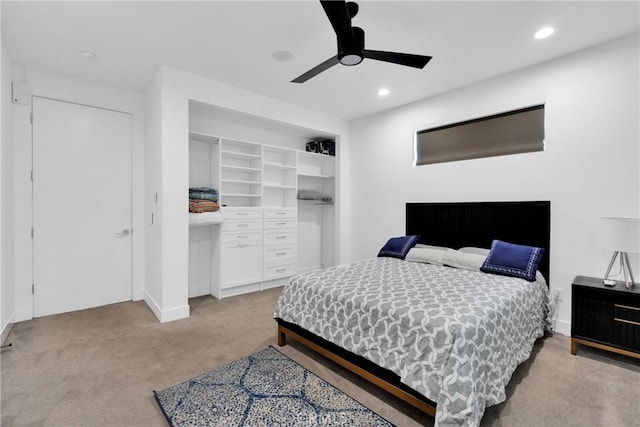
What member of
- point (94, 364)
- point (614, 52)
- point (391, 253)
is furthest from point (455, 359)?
point (614, 52)

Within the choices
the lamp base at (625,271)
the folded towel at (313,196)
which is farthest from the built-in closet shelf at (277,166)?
the lamp base at (625,271)

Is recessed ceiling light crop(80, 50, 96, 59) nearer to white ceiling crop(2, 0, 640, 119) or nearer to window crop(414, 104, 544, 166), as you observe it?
white ceiling crop(2, 0, 640, 119)

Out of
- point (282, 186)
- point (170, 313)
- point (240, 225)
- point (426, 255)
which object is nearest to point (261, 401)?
point (170, 313)

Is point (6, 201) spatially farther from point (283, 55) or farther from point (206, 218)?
point (283, 55)

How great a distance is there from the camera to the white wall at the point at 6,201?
2.67 meters

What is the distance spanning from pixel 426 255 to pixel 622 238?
156cm

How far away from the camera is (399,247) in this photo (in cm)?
368

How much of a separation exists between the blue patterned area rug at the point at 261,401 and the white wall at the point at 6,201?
2066mm

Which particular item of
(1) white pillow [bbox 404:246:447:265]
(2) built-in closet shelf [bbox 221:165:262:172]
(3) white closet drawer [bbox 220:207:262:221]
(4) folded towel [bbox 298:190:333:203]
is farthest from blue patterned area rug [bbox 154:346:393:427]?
(4) folded towel [bbox 298:190:333:203]

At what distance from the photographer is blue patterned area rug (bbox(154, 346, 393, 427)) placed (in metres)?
1.69

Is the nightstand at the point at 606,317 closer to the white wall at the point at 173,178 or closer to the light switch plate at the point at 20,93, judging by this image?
the white wall at the point at 173,178

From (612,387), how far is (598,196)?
5.33 ft

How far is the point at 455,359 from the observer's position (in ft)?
4.98

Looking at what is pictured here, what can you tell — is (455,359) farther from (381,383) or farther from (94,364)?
(94,364)
